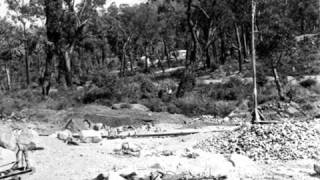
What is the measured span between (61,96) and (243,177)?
661 inches

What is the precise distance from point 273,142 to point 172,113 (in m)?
9.65

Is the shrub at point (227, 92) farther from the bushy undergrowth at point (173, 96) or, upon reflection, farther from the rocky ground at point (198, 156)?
the rocky ground at point (198, 156)

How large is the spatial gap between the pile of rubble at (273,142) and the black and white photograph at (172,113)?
0.03m

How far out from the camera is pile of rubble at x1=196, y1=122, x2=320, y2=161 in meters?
10.5

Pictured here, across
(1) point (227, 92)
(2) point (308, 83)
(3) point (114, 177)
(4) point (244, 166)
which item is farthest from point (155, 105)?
(3) point (114, 177)

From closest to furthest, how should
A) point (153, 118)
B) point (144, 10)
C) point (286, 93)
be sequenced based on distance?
point (153, 118) < point (286, 93) < point (144, 10)

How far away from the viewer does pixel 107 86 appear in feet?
77.6

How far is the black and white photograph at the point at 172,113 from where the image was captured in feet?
32.8

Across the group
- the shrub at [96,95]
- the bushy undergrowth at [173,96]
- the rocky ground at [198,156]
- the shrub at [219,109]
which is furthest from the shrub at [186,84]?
the rocky ground at [198,156]

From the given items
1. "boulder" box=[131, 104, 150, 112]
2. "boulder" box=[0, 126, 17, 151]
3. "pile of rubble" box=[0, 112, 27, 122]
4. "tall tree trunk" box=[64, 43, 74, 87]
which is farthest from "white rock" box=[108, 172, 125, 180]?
"tall tree trunk" box=[64, 43, 74, 87]

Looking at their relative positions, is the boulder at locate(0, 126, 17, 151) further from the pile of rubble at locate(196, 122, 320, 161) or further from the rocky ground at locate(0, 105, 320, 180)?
the pile of rubble at locate(196, 122, 320, 161)

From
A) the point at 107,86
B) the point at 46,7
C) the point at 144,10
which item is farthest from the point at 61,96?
the point at 144,10

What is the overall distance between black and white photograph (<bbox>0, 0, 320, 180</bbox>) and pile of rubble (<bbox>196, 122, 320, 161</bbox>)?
3 cm

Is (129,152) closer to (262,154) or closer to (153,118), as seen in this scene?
(262,154)
